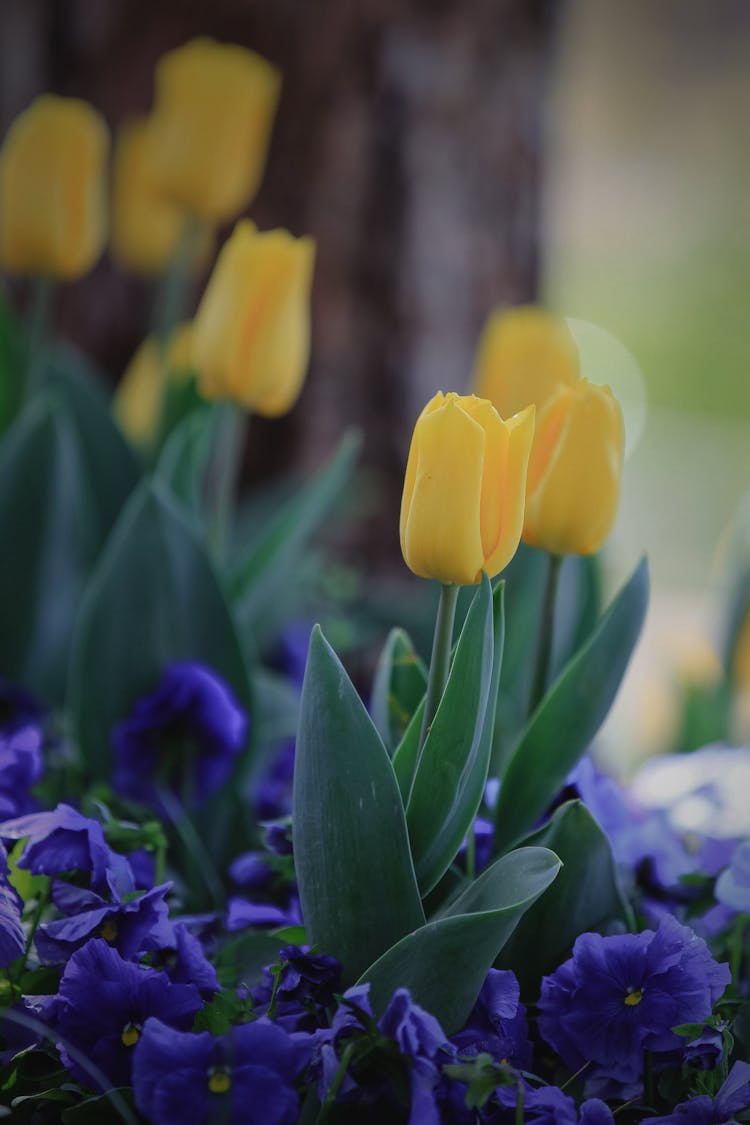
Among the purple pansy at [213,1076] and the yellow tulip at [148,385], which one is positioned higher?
the yellow tulip at [148,385]

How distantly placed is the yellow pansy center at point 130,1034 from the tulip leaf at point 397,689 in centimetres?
19

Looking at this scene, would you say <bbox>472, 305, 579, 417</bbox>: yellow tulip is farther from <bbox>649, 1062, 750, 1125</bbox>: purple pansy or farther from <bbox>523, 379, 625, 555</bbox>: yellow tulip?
<bbox>649, 1062, 750, 1125</bbox>: purple pansy

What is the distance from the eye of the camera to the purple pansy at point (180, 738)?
0.75 meters

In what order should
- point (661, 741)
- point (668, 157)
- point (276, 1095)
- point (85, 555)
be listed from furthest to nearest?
point (668, 157)
point (661, 741)
point (85, 555)
point (276, 1095)

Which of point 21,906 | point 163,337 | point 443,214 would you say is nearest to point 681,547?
point 443,214

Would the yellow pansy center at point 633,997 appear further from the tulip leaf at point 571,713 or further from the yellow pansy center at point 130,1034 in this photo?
the yellow pansy center at point 130,1034

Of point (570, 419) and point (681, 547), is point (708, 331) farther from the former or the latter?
point (570, 419)

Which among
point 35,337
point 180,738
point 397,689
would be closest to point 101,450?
point 35,337

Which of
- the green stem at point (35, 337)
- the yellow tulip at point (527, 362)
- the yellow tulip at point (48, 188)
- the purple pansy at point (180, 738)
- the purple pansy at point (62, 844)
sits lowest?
the purple pansy at point (180, 738)

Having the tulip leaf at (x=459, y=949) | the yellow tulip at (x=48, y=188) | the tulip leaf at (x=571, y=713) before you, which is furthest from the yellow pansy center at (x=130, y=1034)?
the yellow tulip at (x=48, y=188)

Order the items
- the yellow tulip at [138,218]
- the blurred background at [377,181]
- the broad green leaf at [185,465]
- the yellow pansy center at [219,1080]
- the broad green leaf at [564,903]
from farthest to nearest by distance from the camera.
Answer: the blurred background at [377,181] < the yellow tulip at [138,218] < the broad green leaf at [185,465] < the broad green leaf at [564,903] < the yellow pansy center at [219,1080]

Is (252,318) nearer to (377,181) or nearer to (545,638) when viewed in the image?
(545,638)

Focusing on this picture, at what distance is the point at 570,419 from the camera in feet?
1.87

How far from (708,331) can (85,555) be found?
14.3ft
